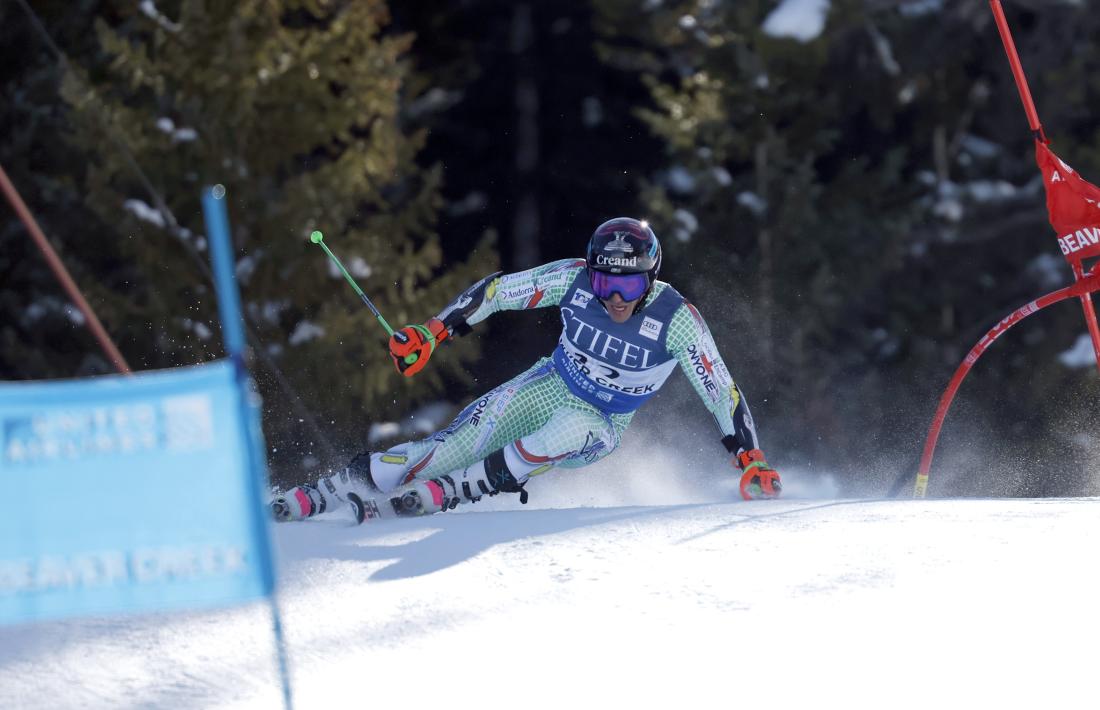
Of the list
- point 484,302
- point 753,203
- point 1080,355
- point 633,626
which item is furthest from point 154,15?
point 633,626

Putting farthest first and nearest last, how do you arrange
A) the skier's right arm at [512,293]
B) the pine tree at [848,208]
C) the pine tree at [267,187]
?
1. the pine tree at [848,208]
2. the pine tree at [267,187]
3. the skier's right arm at [512,293]

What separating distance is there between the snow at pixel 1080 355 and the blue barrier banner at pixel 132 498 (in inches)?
563

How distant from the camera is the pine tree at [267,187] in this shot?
13.8m

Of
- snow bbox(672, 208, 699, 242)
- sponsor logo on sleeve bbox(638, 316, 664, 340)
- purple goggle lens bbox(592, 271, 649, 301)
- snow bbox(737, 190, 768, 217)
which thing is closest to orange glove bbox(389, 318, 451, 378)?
purple goggle lens bbox(592, 271, 649, 301)

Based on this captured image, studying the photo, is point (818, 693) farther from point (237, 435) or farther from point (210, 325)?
point (210, 325)

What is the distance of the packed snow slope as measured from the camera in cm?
359

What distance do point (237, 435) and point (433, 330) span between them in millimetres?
3045

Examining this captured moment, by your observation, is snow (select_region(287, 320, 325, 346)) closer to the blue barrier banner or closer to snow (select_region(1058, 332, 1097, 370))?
snow (select_region(1058, 332, 1097, 370))

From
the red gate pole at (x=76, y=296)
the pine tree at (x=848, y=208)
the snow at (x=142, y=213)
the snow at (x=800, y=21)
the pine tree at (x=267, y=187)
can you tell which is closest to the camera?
the red gate pole at (x=76, y=296)

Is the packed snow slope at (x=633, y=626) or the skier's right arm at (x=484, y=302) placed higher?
the skier's right arm at (x=484, y=302)

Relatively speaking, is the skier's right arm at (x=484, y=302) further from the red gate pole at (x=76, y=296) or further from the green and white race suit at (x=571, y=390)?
the red gate pole at (x=76, y=296)

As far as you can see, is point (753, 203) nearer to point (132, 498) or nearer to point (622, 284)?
point (622, 284)

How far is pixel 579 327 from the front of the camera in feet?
20.0

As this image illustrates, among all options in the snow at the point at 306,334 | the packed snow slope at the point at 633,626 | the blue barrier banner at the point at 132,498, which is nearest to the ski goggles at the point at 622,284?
the packed snow slope at the point at 633,626
